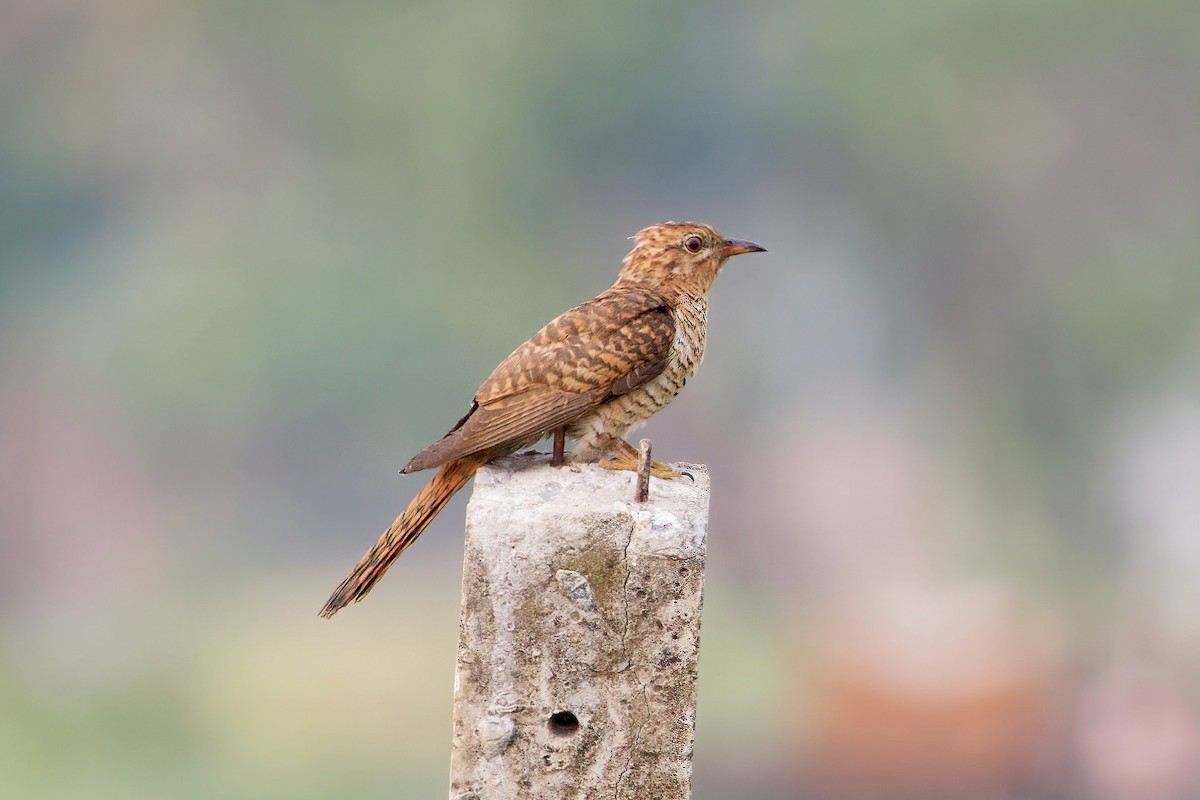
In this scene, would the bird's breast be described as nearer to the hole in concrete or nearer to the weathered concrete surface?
the weathered concrete surface

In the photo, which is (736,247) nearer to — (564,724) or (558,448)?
(558,448)

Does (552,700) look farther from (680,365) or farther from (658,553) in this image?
(680,365)

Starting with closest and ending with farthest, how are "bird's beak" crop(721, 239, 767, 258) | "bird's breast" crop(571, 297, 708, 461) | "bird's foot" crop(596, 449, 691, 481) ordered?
"bird's foot" crop(596, 449, 691, 481) → "bird's breast" crop(571, 297, 708, 461) → "bird's beak" crop(721, 239, 767, 258)

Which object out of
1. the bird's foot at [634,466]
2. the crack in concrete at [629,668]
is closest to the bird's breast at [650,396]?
the bird's foot at [634,466]

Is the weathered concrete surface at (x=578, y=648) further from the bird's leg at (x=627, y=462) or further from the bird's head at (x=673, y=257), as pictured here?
the bird's head at (x=673, y=257)

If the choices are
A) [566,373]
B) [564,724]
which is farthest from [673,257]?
[564,724]

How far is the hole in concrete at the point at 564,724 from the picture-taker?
3.88m

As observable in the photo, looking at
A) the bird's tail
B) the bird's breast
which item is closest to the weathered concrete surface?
the bird's tail

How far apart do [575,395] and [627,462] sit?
0.82 ft

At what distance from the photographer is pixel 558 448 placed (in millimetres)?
4336

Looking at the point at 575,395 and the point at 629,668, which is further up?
the point at 575,395

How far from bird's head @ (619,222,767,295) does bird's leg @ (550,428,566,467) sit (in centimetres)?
64

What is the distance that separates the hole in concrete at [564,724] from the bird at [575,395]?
68 cm

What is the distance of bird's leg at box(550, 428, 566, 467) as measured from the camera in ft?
14.1
